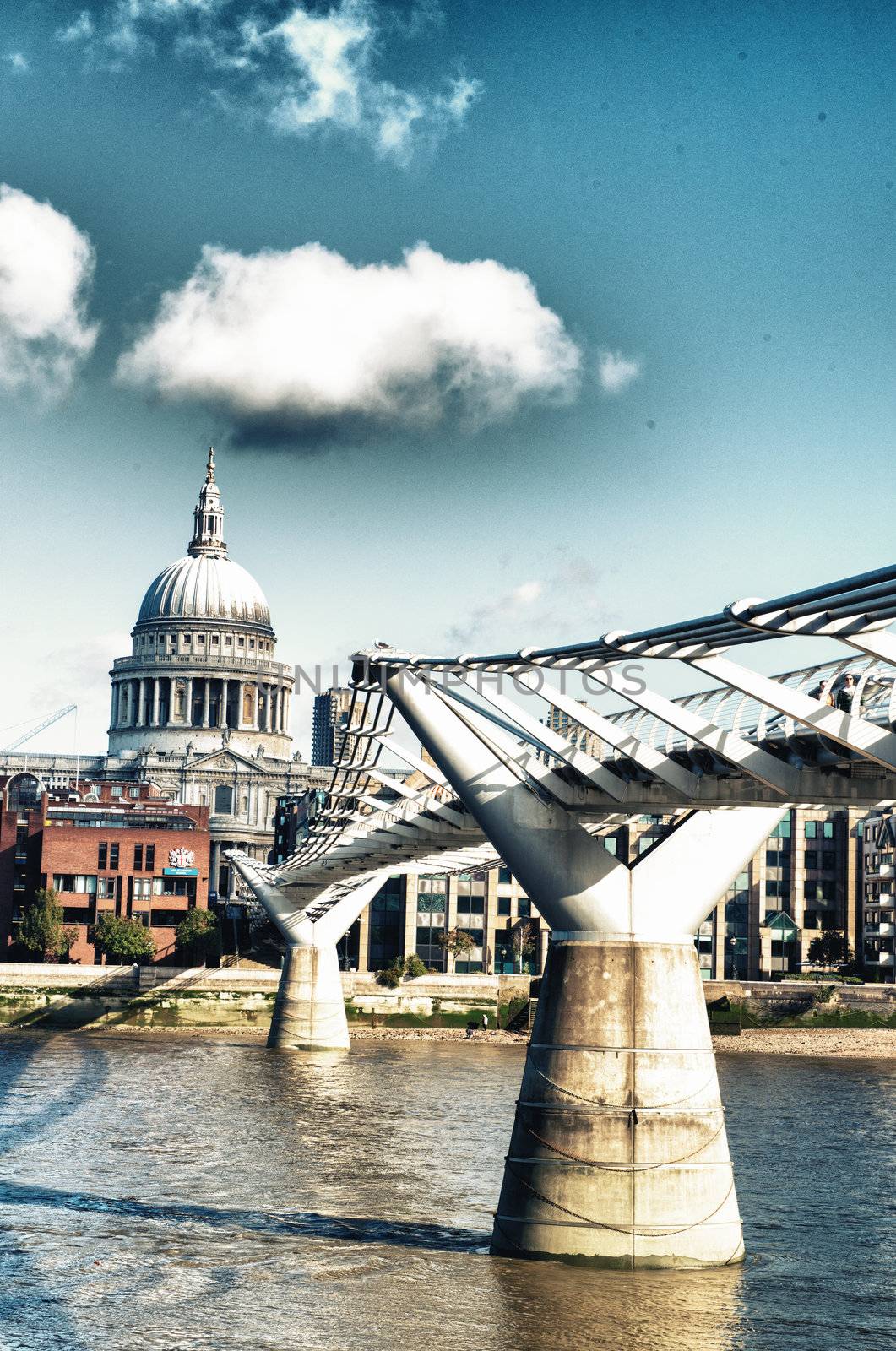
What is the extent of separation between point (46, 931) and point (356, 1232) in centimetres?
7309

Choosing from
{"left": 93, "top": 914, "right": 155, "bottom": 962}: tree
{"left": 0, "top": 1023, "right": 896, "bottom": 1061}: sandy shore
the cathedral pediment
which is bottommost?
{"left": 0, "top": 1023, "right": 896, "bottom": 1061}: sandy shore

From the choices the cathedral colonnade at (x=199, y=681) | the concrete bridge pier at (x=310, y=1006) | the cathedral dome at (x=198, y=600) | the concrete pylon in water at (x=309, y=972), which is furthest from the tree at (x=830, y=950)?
the cathedral dome at (x=198, y=600)

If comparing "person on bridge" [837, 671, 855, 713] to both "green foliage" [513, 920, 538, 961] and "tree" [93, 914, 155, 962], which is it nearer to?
"tree" [93, 914, 155, 962]

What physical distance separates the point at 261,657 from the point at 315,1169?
6079 inches

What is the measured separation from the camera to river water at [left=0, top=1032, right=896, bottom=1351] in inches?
1027

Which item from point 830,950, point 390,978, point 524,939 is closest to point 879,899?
point 830,950

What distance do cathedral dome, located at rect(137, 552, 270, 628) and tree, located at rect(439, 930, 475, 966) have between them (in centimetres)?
9134

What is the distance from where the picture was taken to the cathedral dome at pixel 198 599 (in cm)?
19400

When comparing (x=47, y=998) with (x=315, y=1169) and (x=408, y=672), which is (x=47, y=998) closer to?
(x=315, y=1169)

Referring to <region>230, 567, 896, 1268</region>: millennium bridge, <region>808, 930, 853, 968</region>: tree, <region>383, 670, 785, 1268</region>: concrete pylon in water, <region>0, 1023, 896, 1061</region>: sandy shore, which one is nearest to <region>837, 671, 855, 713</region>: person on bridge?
<region>230, 567, 896, 1268</region>: millennium bridge

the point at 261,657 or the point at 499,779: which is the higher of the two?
the point at 261,657

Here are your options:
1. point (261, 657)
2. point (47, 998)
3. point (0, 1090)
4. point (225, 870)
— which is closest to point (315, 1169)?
point (0, 1090)

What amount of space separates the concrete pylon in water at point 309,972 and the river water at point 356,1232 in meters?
20.2

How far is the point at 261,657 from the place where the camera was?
195 m
